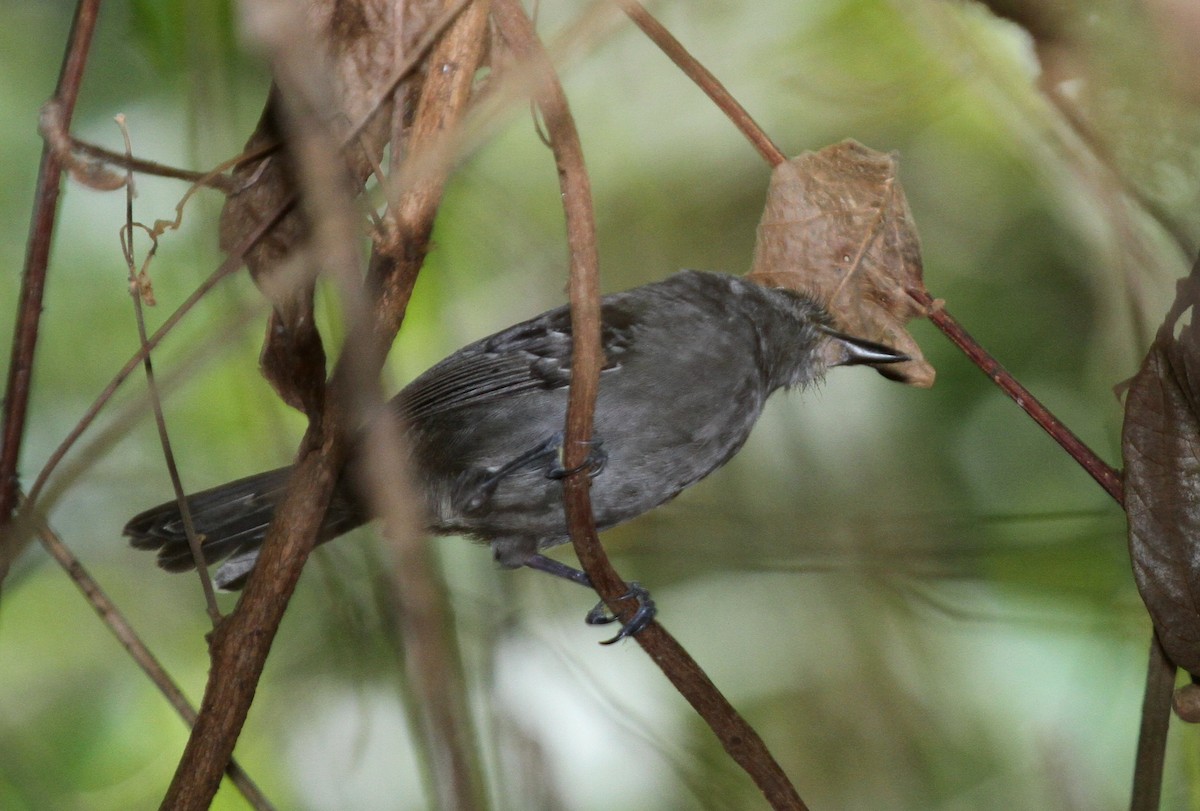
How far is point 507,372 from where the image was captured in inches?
114

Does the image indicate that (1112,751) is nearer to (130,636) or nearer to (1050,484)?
(1050,484)

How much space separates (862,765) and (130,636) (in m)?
2.49

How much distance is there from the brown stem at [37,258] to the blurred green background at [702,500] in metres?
0.82

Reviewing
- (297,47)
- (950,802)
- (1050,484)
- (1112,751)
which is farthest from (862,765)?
(297,47)

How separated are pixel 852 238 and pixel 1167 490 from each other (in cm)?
88

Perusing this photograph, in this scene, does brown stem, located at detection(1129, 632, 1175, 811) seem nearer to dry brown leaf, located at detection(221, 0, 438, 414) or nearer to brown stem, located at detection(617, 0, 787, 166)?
brown stem, located at detection(617, 0, 787, 166)

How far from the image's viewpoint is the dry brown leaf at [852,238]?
2402 millimetres

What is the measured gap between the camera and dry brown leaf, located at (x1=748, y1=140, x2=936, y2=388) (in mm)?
2402

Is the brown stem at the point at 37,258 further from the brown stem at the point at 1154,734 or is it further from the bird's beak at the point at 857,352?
the brown stem at the point at 1154,734

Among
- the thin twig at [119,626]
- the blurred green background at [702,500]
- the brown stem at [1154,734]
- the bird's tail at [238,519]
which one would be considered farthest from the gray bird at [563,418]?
the brown stem at [1154,734]

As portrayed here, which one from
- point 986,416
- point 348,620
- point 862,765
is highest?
point 348,620

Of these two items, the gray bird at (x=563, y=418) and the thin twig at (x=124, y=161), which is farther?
the gray bird at (x=563, y=418)

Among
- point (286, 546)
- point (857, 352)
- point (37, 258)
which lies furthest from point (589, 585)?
point (37, 258)

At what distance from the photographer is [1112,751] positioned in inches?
131
